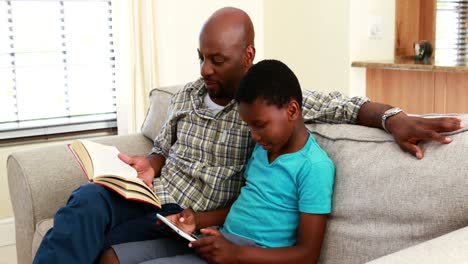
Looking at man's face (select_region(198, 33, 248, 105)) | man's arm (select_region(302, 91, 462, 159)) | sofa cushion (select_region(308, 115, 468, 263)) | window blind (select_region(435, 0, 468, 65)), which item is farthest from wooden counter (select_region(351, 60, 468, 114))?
sofa cushion (select_region(308, 115, 468, 263))

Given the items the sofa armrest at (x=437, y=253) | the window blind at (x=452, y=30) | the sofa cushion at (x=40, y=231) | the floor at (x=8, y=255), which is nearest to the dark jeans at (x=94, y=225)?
the sofa cushion at (x=40, y=231)

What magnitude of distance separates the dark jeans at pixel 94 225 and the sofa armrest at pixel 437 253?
2.59 feet

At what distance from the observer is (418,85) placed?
11.5 ft

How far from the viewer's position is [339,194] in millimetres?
1519

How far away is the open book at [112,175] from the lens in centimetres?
167

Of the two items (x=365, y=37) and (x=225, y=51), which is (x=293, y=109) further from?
(x=365, y=37)

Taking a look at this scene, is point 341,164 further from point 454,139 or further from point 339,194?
point 454,139

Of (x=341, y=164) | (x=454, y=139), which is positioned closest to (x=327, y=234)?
(x=341, y=164)

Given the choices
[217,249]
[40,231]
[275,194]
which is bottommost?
[40,231]

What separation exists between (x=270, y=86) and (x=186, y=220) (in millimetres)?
475

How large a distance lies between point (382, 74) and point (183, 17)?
4.11ft

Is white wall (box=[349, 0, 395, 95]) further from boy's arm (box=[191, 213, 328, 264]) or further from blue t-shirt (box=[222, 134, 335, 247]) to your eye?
boy's arm (box=[191, 213, 328, 264])

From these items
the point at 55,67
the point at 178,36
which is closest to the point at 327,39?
the point at 178,36

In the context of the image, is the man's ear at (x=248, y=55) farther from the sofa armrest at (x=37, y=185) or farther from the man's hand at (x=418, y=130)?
the sofa armrest at (x=37, y=185)
